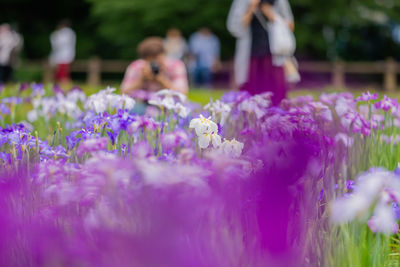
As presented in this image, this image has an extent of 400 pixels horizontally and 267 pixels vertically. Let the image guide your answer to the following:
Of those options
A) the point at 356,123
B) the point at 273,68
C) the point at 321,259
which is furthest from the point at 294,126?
A: the point at 273,68

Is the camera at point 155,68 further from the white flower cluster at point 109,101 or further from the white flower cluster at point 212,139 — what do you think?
the white flower cluster at point 212,139

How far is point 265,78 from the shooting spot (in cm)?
587

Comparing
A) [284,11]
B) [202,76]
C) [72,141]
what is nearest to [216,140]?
[72,141]

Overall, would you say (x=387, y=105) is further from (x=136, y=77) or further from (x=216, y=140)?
(x=136, y=77)

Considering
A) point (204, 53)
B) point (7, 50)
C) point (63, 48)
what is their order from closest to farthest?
1. point (7, 50)
2. point (63, 48)
3. point (204, 53)

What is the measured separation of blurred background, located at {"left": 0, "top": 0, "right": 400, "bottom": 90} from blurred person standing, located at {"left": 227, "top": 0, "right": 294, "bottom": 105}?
11032 mm

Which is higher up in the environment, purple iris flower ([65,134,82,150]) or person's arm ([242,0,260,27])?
person's arm ([242,0,260,27])

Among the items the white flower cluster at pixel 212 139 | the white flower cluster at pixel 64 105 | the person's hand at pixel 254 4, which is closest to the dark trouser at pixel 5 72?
the person's hand at pixel 254 4

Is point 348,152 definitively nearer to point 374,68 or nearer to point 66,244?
point 66,244

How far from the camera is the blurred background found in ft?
60.0

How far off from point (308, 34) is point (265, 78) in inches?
517

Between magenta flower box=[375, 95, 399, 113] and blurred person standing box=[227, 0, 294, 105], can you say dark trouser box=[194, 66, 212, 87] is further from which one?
magenta flower box=[375, 95, 399, 113]

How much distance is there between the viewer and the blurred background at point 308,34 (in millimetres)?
18297

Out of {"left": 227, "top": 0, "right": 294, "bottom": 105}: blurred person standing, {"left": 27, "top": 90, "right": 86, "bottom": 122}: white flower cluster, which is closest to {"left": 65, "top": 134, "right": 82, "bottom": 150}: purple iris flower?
{"left": 27, "top": 90, "right": 86, "bottom": 122}: white flower cluster
